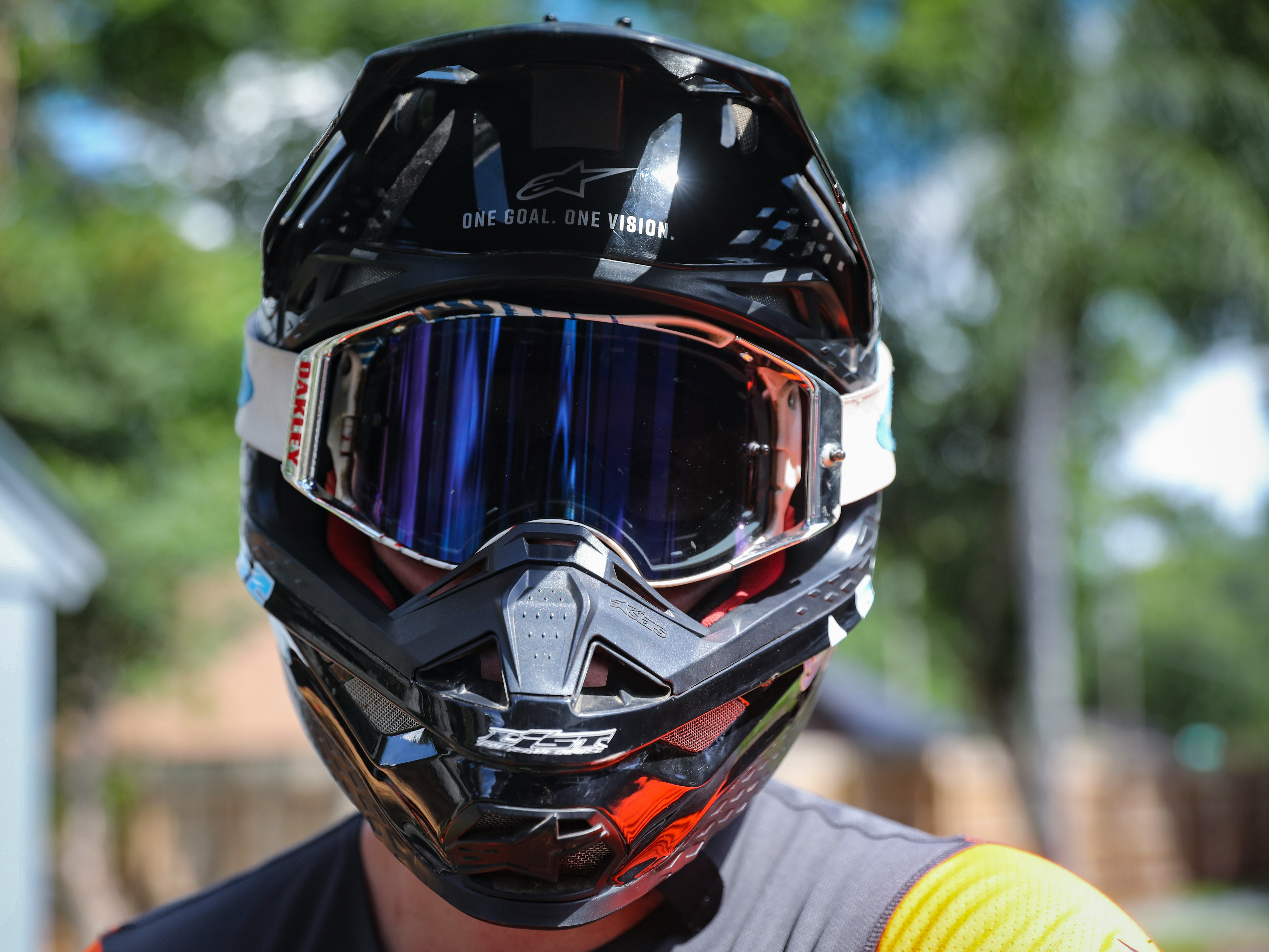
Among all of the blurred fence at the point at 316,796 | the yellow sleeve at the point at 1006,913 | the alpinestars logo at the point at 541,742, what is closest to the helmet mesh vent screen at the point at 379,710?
the alpinestars logo at the point at 541,742

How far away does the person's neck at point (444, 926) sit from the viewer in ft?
4.84

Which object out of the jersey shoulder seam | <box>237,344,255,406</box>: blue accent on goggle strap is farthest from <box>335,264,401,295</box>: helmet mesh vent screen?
the jersey shoulder seam

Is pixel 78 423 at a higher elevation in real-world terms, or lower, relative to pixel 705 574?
lower

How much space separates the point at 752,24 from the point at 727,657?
42.3 ft

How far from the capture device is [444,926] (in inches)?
60.0

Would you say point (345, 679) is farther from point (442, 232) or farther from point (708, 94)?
point (708, 94)

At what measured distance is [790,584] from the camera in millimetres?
1534

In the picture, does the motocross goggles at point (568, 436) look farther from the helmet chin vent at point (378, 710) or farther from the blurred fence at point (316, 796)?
the blurred fence at point (316, 796)

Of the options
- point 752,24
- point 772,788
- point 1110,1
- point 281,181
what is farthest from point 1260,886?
point 772,788

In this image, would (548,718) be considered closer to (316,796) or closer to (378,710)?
(378,710)

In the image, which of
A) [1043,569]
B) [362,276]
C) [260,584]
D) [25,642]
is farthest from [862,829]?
[1043,569]

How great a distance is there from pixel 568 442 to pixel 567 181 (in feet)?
1.15

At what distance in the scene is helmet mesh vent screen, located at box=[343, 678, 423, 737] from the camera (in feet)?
4.58

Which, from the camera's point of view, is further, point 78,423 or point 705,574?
point 78,423
